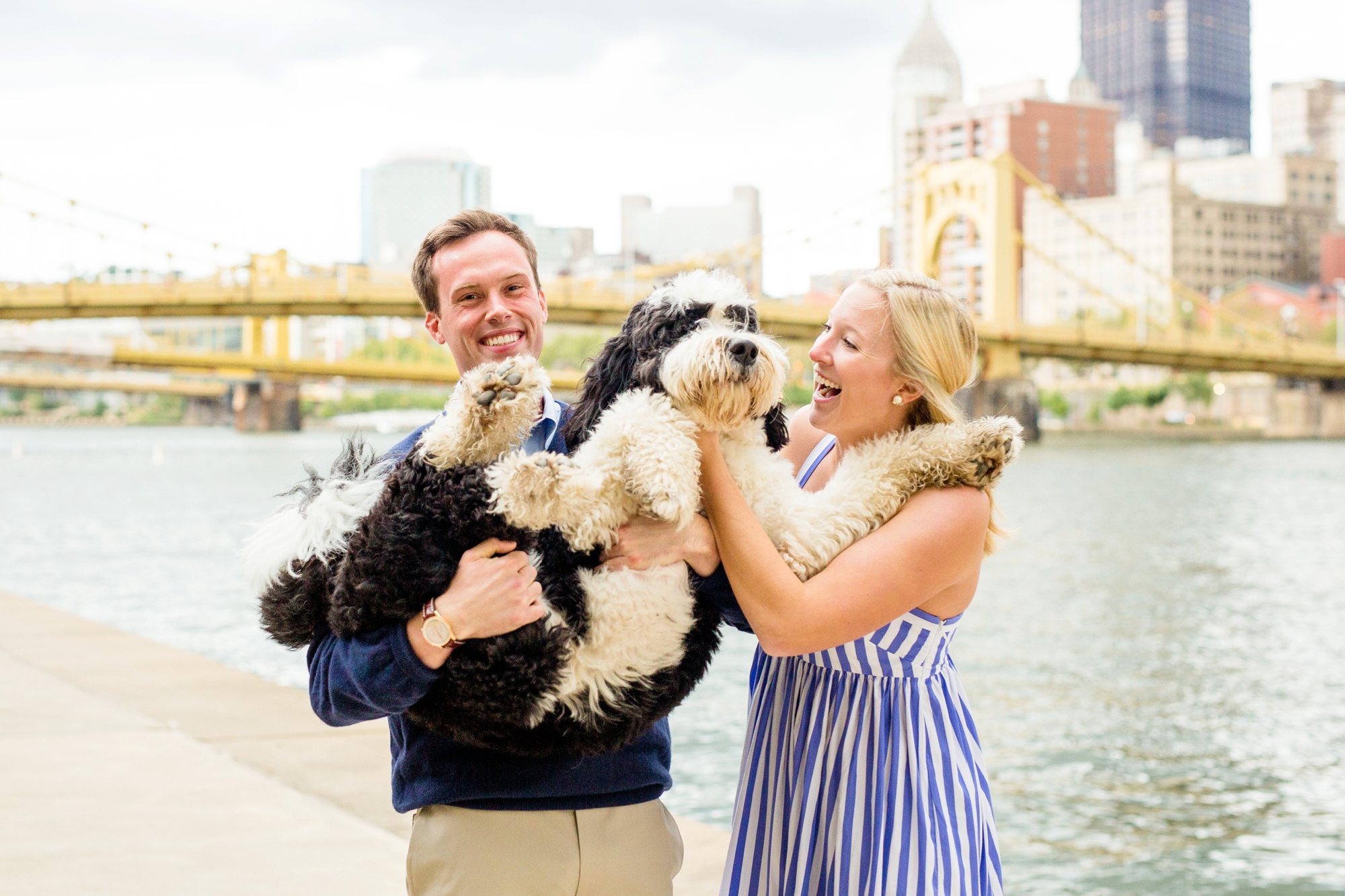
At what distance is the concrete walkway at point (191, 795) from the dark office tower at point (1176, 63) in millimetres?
161310

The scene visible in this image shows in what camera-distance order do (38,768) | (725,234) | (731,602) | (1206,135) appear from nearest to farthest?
(731,602) < (38,768) < (725,234) < (1206,135)

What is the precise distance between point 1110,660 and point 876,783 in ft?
23.6

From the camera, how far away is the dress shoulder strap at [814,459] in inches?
81.0

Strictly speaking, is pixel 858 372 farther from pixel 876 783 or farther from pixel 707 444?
pixel 876 783

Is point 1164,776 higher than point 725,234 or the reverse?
the reverse

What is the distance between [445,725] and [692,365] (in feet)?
1.79

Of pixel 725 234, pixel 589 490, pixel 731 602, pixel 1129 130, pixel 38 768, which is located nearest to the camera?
pixel 589 490

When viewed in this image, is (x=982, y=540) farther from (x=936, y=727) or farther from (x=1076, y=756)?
(x=1076, y=756)

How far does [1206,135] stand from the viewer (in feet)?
510

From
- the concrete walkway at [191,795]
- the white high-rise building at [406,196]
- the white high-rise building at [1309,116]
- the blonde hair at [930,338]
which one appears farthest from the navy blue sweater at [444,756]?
the white high-rise building at [1309,116]

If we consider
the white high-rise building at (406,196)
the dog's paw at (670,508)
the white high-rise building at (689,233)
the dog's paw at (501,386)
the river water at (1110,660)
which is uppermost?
the white high-rise building at (406,196)

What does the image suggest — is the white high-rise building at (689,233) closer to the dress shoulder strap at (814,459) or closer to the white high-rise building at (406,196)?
the white high-rise building at (406,196)

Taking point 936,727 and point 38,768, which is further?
point 38,768

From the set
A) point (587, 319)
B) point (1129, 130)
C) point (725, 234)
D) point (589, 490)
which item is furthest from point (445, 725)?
point (1129, 130)
